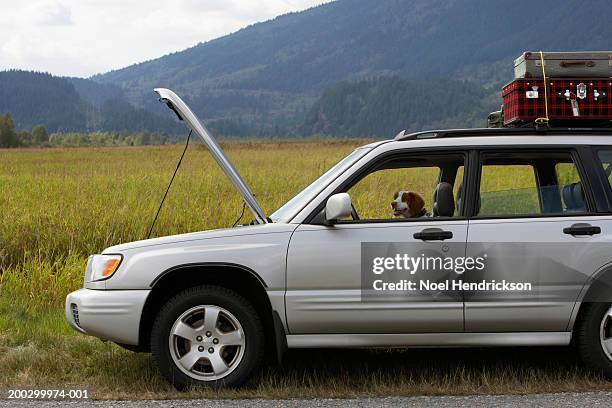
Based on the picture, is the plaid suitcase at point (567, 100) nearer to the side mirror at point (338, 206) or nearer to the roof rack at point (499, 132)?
the roof rack at point (499, 132)

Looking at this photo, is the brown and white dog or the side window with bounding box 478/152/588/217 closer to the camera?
the side window with bounding box 478/152/588/217

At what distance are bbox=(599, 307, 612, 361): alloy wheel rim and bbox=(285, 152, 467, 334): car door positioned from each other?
0.89 m

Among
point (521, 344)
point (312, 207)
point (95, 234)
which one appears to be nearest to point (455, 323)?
point (521, 344)

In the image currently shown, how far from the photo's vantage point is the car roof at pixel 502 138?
552 centimetres

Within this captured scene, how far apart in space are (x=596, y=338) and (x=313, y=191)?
1.96 metres

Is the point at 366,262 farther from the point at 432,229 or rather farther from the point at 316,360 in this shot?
the point at 316,360

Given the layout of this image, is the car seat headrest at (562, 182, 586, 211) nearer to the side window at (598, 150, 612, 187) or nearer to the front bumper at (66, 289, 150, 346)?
the side window at (598, 150, 612, 187)

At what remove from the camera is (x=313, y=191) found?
548 centimetres

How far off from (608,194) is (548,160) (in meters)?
0.46

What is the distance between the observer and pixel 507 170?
616 cm

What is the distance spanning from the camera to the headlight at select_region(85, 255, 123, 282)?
210 inches

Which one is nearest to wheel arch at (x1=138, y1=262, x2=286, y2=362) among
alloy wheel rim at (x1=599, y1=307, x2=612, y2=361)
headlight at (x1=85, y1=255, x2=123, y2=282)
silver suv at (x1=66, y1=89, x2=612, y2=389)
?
silver suv at (x1=66, y1=89, x2=612, y2=389)

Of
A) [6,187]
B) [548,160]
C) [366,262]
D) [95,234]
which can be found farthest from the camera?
[6,187]

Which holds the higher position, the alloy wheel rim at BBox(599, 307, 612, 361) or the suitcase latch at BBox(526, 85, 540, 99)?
the suitcase latch at BBox(526, 85, 540, 99)
